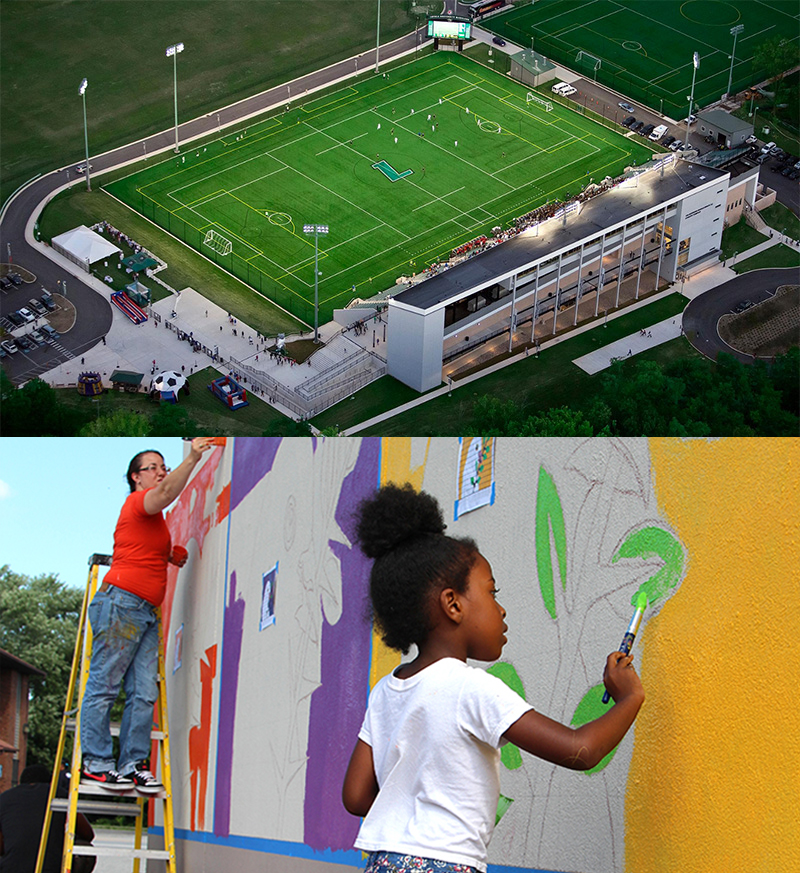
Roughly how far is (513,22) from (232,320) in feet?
76.3

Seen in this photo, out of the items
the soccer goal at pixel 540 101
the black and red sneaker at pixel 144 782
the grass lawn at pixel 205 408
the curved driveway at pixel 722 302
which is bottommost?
the grass lawn at pixel 205 408

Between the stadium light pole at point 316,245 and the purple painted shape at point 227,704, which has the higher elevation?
the purple painted shape at point 227,704

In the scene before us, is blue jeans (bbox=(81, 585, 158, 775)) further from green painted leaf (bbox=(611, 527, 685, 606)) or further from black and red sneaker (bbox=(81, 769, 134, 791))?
green painted leaf (bbox=(611, 527, 685, 606))

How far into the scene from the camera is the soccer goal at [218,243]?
49.0 metres

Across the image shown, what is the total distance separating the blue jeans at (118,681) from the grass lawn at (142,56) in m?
45.0

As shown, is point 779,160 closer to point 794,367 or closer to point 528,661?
point 794,367

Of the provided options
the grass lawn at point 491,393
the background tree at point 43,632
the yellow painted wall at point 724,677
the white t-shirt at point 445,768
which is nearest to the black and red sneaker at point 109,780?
the white t-shirt at point 445,768

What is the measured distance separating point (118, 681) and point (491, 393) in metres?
30.3

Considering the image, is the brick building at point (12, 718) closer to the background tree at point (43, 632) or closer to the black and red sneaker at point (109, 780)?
the background tree at point (43, 632)

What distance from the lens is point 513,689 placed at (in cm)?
902

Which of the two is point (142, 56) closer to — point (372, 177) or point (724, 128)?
point (372, 177)

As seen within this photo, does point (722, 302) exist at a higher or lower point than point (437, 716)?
lower

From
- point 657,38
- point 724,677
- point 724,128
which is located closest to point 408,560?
point 724,677

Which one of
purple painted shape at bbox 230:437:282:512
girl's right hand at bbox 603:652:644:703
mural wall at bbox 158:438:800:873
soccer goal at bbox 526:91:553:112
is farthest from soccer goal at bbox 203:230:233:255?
girl's right hand at bbox 603:652:644:703
